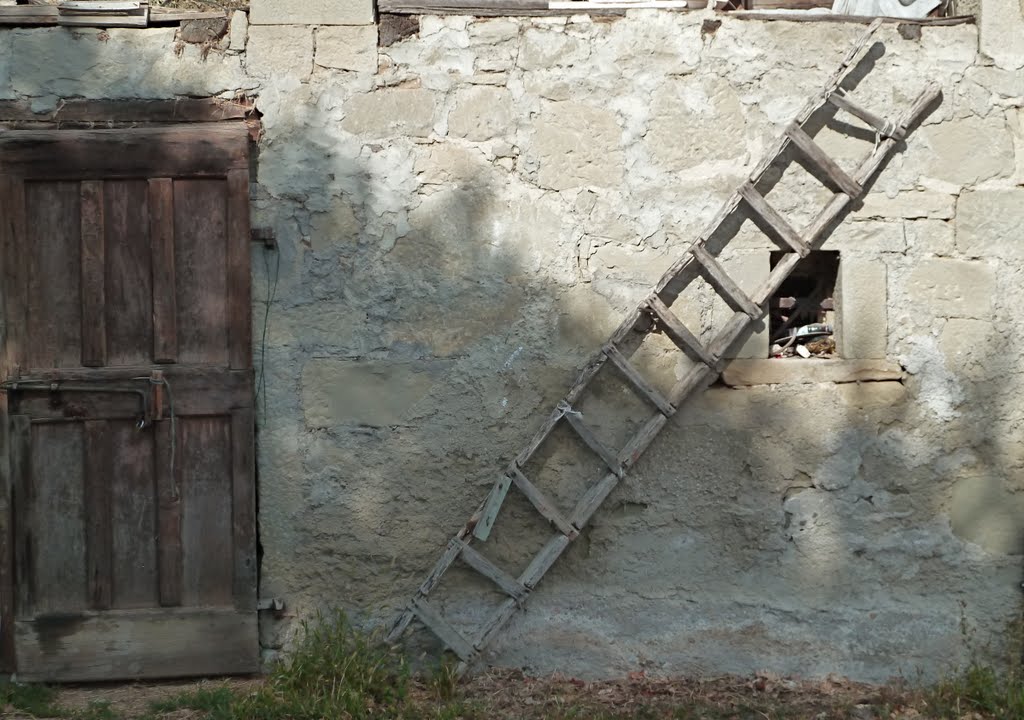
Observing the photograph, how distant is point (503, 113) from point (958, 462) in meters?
2.32

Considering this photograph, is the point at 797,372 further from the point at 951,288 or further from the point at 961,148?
the point at 961,148

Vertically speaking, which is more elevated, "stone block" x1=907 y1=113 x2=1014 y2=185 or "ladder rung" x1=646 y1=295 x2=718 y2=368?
"stone block" x1=907 y1=113 x2=1014 y2=185

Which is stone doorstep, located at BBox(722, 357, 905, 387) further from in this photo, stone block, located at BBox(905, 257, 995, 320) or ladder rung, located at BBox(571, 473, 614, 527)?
ladder rung, located at BBox(571, 473, 614, 527)

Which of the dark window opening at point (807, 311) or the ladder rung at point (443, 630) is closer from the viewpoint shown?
the ladder rung at point (443, 630)

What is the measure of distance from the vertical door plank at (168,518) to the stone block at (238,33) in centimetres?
152

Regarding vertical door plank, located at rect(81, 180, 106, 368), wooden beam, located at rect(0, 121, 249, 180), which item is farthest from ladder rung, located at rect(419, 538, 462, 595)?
wooden beam, located at rect(0, 121, 249, 180)

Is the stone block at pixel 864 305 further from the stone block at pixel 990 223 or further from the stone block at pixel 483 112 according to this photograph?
the stone block at pixel 483 112

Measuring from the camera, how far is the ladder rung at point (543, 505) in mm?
3682

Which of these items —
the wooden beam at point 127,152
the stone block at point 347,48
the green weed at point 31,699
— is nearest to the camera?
the green weed at point 31,699

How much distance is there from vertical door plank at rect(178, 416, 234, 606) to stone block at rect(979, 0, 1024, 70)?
342 centimetres

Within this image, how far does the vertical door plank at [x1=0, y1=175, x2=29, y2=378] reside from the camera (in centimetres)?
365

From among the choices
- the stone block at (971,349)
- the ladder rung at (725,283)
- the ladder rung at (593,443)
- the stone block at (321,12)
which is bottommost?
the ladder rung at (593,443)

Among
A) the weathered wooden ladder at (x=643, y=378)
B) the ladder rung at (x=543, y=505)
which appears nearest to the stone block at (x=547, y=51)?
the weathered wooden ladder at (x=643, y=378)

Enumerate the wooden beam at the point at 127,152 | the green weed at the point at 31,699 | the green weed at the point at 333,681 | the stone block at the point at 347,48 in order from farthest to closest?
1. the stone block at the point at 347,48
2. the wooden beam at the point at 127,152
3. the green weed at the point at 31,699
4. the green weed at the point at 333,681
